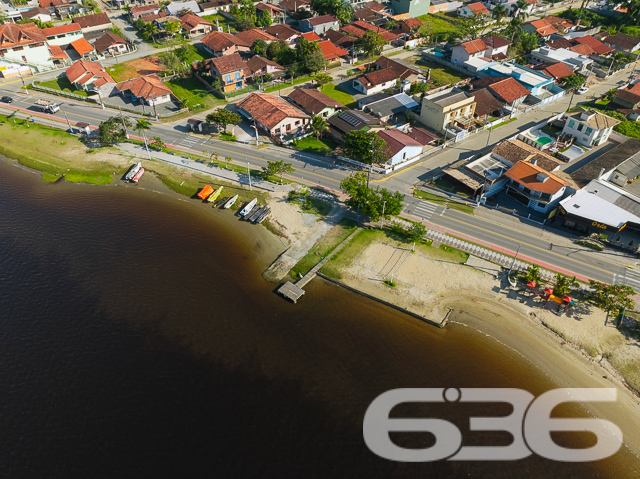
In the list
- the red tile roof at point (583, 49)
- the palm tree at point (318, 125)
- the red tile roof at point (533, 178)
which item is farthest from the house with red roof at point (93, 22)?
the red tile roof at point (583, 49)

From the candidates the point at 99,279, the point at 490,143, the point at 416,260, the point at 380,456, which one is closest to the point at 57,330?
the point at 99,279

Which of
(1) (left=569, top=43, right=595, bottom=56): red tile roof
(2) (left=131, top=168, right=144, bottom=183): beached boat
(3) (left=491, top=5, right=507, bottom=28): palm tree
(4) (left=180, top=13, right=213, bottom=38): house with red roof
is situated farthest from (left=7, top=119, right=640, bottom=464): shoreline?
(3) (left=491, top=5, right=507, bottom=28): palm tree

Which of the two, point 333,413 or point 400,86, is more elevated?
point 400,86

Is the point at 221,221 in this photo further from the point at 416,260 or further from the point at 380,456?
the point at 380,456

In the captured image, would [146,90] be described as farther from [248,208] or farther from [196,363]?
[196,363]

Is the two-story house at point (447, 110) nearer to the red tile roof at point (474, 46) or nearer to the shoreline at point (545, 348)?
the red tile roof at point (474, 46)
